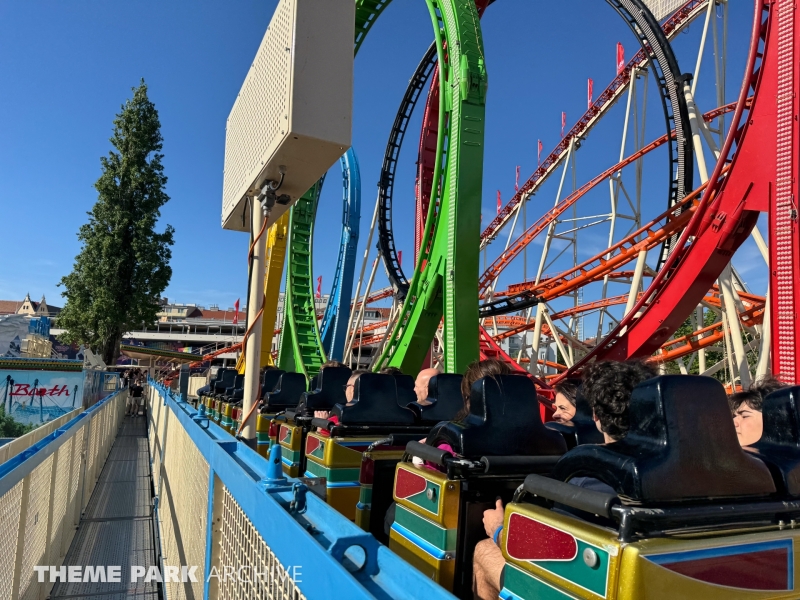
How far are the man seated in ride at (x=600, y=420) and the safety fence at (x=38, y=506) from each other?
153cm

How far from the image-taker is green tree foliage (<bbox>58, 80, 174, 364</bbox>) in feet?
58.9

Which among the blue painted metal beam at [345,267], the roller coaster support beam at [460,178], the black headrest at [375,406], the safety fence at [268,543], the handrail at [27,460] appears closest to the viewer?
the safety fence at [268,543]

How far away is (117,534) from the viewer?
443cm

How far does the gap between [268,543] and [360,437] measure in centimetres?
169

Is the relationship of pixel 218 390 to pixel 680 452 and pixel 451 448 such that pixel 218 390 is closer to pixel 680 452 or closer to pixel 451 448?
pixel 451 448

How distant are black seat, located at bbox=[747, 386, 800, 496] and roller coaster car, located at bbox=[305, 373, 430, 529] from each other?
1.38 m

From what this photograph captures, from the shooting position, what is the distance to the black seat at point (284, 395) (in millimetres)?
5000

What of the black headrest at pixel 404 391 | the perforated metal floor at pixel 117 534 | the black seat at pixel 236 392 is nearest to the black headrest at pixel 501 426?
the black headrest at pixel 404 391

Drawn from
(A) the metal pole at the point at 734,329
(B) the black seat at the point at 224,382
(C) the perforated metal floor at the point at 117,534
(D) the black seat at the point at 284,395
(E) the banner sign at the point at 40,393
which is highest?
(A) the metal pole at the point at 734,329

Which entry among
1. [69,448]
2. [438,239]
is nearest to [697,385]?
[69,448]

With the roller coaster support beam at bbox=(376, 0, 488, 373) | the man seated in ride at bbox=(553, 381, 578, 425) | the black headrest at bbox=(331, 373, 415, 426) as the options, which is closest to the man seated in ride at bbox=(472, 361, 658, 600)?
the man seated in ride at bbox=(553, 381, 578, 425)

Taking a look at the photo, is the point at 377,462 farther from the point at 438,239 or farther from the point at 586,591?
the point at 438,239

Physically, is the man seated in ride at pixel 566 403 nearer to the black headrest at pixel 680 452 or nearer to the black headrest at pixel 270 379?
the black headrest at pixel 680 452

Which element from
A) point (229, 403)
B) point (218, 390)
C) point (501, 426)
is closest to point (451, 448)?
point (501, 426)
